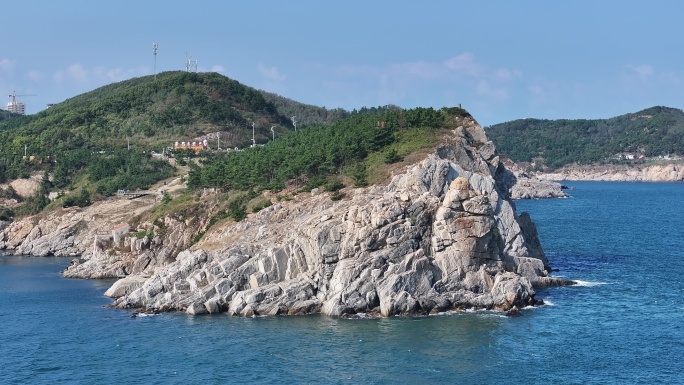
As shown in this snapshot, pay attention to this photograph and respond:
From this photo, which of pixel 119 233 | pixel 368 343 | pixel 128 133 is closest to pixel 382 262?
pixel 368 343

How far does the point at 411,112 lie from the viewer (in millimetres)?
92250

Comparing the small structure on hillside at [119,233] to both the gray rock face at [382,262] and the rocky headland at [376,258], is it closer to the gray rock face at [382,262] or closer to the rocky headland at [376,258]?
the rocky headland at [376,258]

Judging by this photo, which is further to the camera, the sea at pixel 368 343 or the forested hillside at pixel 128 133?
the forested hillside at pixel 128 133

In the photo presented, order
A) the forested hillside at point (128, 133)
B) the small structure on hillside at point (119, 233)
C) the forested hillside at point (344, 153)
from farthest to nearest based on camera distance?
the forested hillside at point (128, 133)
the small structure on hillside at point (119, 233)
the forested hillside at point (344, 153)

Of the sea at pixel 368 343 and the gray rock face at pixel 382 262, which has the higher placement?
the gray rock face at pixel 382 262

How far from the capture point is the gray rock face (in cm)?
6197

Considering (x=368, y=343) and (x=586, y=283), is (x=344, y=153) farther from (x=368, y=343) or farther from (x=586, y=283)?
(x=368, y=343)

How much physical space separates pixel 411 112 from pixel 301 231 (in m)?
28.7

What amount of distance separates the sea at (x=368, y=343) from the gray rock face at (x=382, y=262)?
1696 millimetres

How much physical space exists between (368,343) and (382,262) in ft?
32.7

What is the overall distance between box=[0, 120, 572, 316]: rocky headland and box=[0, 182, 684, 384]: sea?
1.72m

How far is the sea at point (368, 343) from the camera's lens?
159 ft

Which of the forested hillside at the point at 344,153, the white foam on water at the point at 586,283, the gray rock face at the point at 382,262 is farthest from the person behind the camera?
the forested hillside at the point at 344,153

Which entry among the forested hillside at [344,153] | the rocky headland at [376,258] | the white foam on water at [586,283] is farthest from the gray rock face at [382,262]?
the forested hillside at [344,153]
